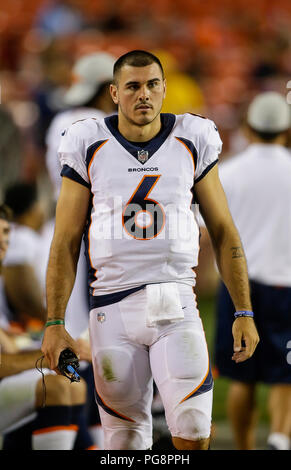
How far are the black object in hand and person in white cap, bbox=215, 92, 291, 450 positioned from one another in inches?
71.1

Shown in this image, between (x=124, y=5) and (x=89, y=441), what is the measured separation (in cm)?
1015

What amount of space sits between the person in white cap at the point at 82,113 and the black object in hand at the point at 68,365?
1119mm

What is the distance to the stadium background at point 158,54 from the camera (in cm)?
818

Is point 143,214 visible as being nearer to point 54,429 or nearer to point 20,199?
point 54,429

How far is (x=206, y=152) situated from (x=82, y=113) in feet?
4.73

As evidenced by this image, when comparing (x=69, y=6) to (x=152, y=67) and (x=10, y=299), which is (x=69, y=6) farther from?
(x=152, y=67)

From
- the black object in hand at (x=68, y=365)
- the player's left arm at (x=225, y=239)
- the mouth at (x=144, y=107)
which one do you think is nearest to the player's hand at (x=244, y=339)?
the player's left arm at (x=225, y=239)

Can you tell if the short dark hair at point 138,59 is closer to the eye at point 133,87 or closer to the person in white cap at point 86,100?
the eye at point 133,87

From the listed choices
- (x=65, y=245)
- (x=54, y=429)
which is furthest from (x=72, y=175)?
(x=54, y=429)

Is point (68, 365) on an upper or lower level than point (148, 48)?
lower

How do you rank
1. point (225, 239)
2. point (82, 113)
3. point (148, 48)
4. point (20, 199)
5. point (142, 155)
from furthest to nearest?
1. point (148, 48)
2. point (20, 199)
3. point (82, 113)
4. point (225, 239)
5. point (142, 155)

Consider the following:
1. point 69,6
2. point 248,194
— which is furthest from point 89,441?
point 69,6

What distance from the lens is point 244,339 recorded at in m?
2.50
